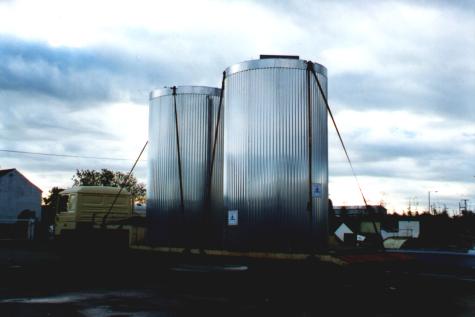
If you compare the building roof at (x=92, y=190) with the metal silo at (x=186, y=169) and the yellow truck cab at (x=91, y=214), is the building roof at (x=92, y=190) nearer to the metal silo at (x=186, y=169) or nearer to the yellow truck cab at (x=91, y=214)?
the yellow truck cab at (x=91, y=214)

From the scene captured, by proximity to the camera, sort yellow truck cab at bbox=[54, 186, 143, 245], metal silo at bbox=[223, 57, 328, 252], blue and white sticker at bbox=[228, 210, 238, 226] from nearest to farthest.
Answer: metal silo at bbox=[223, 57, 328, 252]
blue and white sticker at bbox=[228, 210, 238, 226]
yellow truck cab at bbox=[54, 186, 143, 245]

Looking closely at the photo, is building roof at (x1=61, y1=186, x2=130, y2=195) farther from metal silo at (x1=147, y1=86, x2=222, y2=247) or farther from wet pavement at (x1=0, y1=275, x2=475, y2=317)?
wet pavement at (x1=0, y1=275, x2=475, y2=317)

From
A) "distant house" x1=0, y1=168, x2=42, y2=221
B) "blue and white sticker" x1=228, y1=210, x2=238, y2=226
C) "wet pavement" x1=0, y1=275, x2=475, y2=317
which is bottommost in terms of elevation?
"wet pavement" x1=0, y1=275, x2=475, y2=317

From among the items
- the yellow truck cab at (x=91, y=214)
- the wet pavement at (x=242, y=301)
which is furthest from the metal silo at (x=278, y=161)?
the yellow truck cab at (x=91, y=214)

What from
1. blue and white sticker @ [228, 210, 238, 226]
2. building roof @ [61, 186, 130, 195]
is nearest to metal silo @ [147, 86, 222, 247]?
blue and white sticker @ [228, 210, 238, 226]

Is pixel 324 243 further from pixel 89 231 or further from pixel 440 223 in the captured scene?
pixel 440 223

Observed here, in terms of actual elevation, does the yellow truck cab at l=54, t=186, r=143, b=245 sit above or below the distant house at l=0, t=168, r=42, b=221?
below

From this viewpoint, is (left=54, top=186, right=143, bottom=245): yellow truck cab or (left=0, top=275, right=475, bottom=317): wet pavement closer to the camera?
(left=0, top=275, right=475, bottom=317): wet pavement

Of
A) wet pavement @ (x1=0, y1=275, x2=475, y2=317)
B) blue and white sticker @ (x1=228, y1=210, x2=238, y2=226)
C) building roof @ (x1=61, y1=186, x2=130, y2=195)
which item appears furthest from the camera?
building roof @ (x1=61, y1=186, x2=130, y2=195)

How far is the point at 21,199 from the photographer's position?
62.9 meters

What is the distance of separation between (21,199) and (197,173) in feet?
181

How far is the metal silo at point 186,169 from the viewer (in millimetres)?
14225

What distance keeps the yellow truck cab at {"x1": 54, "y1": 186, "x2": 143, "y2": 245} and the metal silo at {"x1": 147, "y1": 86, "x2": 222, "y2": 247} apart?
5.17m

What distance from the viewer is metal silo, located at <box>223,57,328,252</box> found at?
10719mm
